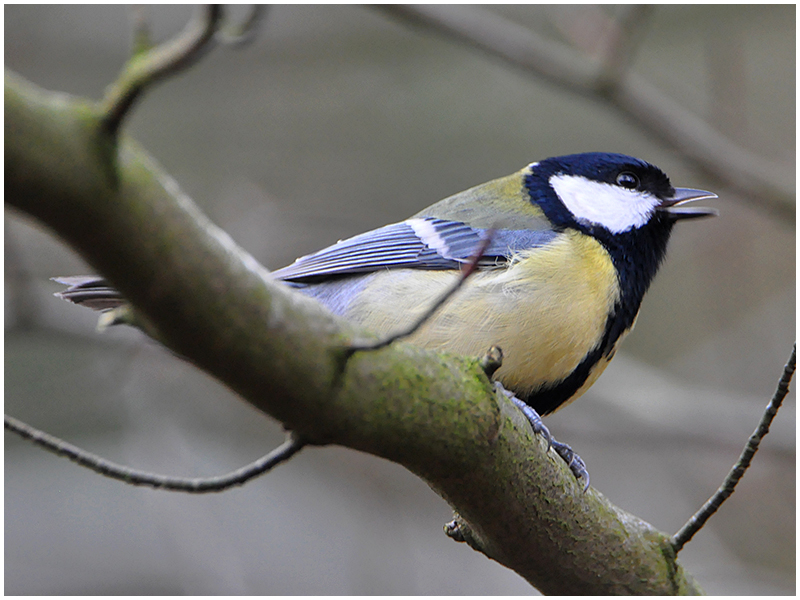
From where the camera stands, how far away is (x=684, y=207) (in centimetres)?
227

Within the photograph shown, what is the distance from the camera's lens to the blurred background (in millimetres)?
3562

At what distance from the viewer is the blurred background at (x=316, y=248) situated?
3562mm

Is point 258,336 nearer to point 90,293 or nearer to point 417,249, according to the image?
point 90,293

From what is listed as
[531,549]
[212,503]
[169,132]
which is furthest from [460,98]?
[531,549]

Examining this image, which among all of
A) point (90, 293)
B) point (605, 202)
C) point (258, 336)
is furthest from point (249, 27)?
point (605, 202)

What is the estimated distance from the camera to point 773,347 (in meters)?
4.24

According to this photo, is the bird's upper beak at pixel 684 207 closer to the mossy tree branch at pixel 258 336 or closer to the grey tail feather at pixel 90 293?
the mossy tree branch at pixel 258 336

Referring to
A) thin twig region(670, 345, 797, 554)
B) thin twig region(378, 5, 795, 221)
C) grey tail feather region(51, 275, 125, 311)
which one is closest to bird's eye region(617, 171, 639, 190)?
thin twig region(378, 5, 795, 221)

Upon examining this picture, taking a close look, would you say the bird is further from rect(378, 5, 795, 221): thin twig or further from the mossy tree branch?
rect(378, 5, 795, 221): thin twig

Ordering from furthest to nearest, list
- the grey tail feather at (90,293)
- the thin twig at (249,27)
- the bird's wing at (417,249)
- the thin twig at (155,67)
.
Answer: the bird's wing at (417,249), the grey tail feather at (90,293), the thin twig at (249,27), the thin twig at (155,67)

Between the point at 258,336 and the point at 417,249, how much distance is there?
1.13 m

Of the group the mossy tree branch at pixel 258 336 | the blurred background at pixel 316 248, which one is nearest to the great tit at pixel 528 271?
the mossy tree branch at pixel 258 336

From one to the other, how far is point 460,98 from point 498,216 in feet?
10.9

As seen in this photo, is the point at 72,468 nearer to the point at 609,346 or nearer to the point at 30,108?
the point at 609,346
